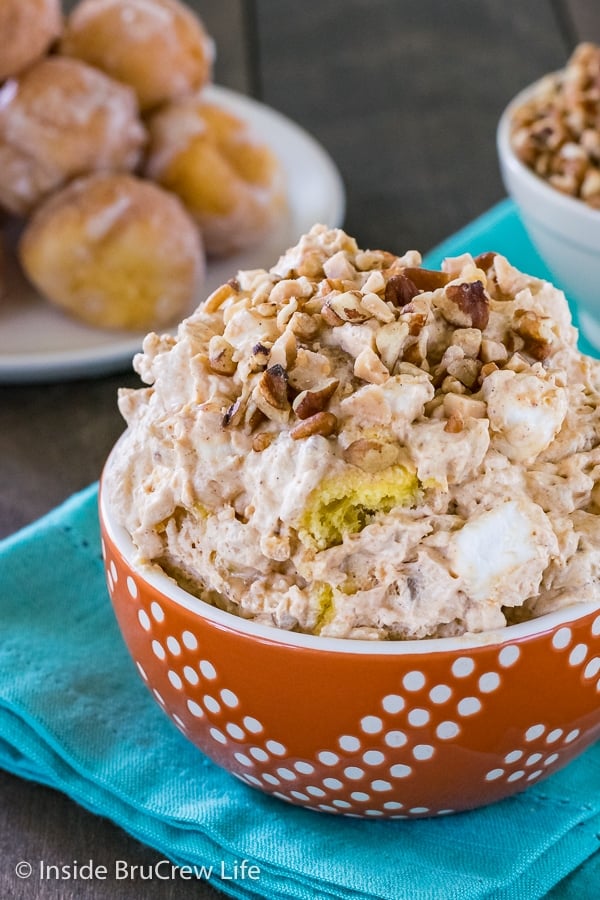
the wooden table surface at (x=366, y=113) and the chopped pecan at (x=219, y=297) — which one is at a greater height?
the chopped pecan at (x=219, y=297)

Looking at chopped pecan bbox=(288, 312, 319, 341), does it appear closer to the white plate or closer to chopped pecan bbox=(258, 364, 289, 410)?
chopped pecan bbox=(258, 364, 289, 410)

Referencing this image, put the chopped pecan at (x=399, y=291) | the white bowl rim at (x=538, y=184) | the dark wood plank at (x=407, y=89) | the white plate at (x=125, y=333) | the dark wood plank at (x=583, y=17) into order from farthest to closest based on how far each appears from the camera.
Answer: the dark wood plank at (x=583, y=17)
the dark wood plank at (x=407, y=89)
the white plate at (x=125, y=333)
the white bowl rim at (x=538, y=184)
the chopped pecan at (x=399, y=291)

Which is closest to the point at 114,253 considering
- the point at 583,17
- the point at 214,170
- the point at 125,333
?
the point at 125,333

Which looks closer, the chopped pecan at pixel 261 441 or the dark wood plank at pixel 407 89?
the chopped pecan at pixel 261 441

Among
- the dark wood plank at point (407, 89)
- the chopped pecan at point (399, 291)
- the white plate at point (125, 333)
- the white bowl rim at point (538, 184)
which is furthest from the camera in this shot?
the dark wood plank at point (407, 89)

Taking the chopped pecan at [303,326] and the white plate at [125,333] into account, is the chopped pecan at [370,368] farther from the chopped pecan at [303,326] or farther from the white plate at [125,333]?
the white plate at [125,333]

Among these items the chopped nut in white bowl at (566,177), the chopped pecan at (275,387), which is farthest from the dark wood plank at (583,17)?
the chopped pecan at (275,387)

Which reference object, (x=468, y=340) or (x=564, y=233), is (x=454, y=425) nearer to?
(x=468, y=340)

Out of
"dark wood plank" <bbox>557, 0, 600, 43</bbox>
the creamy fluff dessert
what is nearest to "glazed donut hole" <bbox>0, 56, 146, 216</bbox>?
the creamy fluff dessert
